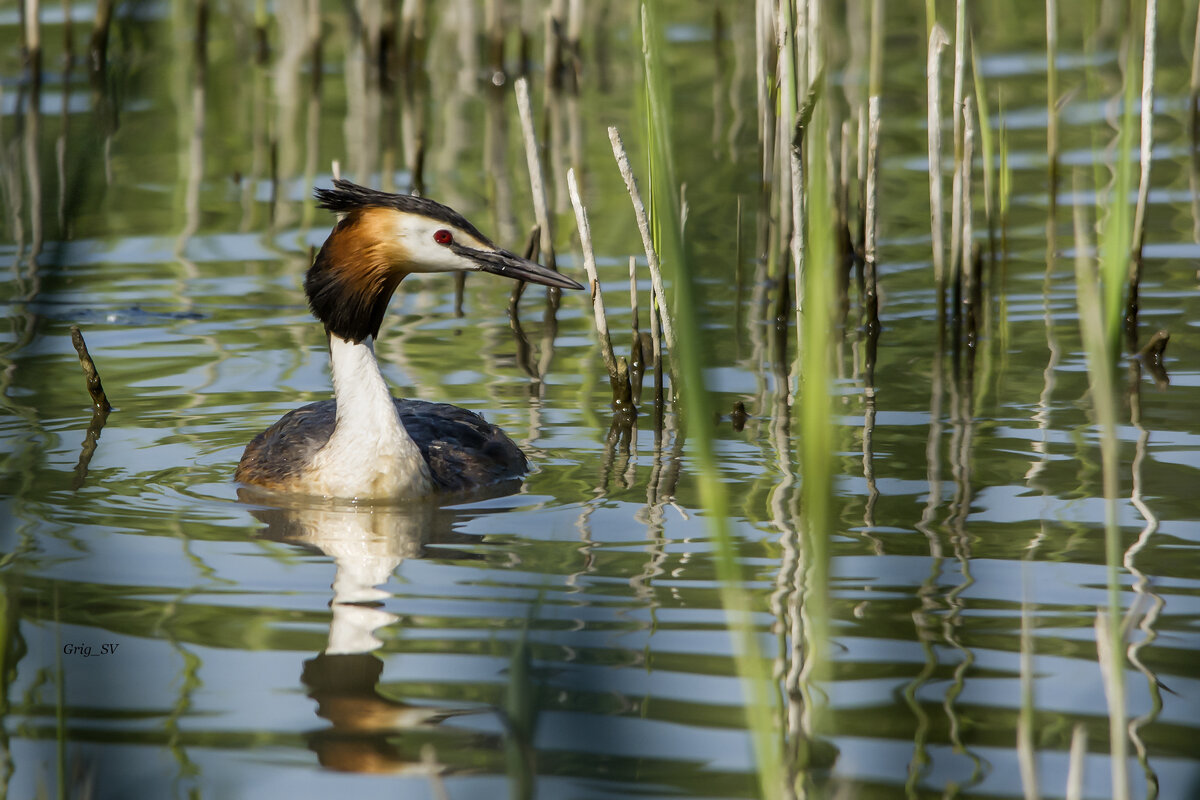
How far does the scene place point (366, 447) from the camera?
6.29 metres

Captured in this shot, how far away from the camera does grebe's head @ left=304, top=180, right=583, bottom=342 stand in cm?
617

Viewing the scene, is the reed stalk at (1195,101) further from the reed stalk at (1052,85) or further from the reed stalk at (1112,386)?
the reed stalk at (1112,386)

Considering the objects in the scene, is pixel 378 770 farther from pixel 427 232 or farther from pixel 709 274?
pixel 709 274

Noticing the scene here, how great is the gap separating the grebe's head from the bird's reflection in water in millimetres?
855

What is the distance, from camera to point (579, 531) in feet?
18.6

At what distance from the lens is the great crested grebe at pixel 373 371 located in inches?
244

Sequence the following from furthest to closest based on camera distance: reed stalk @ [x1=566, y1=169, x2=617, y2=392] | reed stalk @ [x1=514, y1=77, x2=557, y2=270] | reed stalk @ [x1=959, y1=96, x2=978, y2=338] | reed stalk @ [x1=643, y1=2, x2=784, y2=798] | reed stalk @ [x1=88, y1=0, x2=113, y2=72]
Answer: reed stalk @ [x1=88, y1=0, x2=113, y2=72], reed stalk @ [x1=514, y1=77, x2=557, y2=270], reed stalk @ [x1=959, y1=96, x2=978, y2=338], reed stalk @ [x1=566, y1=169, x2=617, y2=392], reed stalk @ [x1=643, y1=2, x2=784, y2=798]

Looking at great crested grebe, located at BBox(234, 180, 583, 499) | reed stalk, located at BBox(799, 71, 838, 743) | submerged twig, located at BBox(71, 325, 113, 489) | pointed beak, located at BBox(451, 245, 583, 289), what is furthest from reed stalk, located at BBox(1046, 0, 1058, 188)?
reed stalk, located at BBox(799, 71, 838, 743)

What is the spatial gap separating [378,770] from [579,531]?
1.97 meters

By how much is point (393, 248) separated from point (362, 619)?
6.06 feet

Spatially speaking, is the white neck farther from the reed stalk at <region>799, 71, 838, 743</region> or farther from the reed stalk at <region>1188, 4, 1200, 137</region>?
the reed stalk at <region>1188, 4, 1200, 137</region>

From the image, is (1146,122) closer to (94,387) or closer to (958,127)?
(958,127)

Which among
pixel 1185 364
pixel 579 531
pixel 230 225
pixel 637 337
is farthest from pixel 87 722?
pixel 230 225

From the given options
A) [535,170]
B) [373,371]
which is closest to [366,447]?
[373,371]
